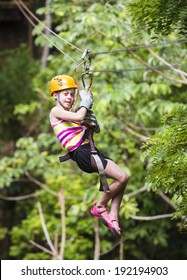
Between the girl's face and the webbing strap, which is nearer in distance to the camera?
the webbing strap

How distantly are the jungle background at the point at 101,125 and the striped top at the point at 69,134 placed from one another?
2.98 feet

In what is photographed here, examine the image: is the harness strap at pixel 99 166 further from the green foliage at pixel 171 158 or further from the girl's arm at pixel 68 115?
the green foliage at pixel 171 158

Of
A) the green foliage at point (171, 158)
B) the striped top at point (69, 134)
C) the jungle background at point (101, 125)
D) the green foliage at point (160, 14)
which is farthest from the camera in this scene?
the jungle background at point (101, 125)

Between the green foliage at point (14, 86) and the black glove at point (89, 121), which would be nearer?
the black glove at point (89, 121)

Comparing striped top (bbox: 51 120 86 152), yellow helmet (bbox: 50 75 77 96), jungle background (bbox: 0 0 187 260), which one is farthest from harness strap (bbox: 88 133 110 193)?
jungle background (bbox: 0 0 187 260)

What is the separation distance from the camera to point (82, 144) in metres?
4.27

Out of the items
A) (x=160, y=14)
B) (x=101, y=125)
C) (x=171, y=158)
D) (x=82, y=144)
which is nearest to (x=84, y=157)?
(x=82, y=144)

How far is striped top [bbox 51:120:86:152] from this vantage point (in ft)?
13.9

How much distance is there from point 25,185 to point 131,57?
181 inches

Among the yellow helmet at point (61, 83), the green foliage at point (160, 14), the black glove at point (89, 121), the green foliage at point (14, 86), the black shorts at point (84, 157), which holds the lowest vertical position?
the black shorts at point (84, 157)

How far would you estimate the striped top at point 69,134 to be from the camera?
423 cm

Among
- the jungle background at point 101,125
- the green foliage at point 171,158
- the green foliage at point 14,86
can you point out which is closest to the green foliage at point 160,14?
the jungle background at point 101,125

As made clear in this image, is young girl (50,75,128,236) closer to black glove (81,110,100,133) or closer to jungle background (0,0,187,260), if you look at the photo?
black glove (81,110,100,133)
